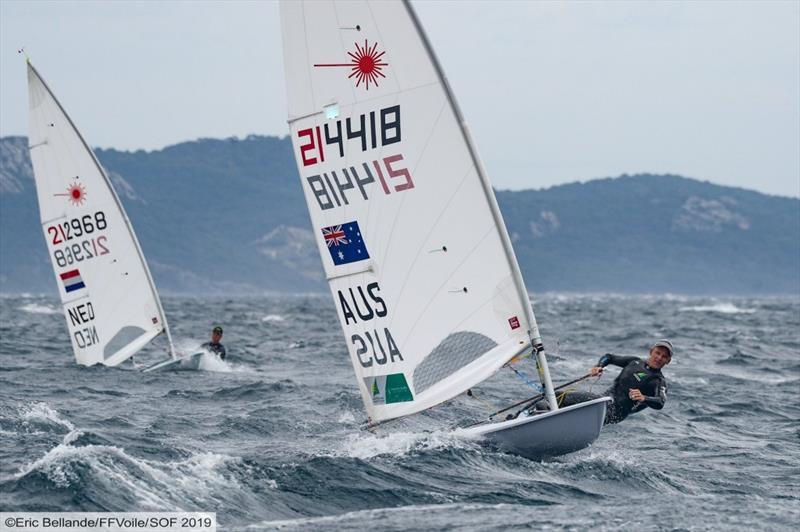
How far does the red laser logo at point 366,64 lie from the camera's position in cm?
1431

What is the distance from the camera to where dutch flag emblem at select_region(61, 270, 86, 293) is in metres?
25.8

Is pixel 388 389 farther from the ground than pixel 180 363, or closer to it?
farther from the ground

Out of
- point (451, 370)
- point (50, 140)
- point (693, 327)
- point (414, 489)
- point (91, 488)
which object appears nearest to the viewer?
point (91, 488)

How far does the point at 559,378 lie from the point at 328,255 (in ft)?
40.3

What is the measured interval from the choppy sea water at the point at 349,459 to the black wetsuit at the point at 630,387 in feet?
2.18

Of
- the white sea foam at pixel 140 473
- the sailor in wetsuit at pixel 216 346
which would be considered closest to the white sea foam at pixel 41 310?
the sailor in wetsuit at pixel 216 346

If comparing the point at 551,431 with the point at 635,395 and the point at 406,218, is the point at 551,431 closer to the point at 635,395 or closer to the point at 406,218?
the point at 635,395

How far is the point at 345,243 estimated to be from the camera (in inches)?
590

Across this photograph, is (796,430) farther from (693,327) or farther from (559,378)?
(693,327)

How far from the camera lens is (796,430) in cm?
1970

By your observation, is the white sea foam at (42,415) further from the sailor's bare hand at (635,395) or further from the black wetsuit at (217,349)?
the black wetsuit at (217,349)

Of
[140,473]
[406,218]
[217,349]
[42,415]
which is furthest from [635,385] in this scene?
[217,349]

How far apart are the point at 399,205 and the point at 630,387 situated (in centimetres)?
412

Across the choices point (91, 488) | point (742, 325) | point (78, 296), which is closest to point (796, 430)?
point (91, 488)
